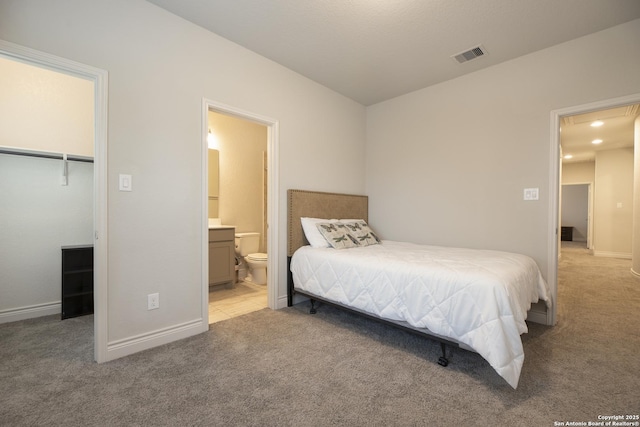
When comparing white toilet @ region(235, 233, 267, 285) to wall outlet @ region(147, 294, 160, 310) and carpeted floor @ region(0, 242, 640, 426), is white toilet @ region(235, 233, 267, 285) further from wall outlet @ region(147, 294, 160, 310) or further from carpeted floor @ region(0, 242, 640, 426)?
wall outlet @ region(147, 294, 160, 310)

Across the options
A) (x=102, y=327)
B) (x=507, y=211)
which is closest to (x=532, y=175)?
(x=507, y=211)

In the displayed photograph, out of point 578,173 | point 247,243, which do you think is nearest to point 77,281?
point 247,243

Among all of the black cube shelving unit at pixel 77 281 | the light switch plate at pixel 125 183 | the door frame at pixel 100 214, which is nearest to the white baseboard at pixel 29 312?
the black cube shelving unit at pixel 77 281

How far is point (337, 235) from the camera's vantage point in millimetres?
3031

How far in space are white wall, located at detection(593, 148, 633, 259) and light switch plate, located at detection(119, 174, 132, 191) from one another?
9373mm

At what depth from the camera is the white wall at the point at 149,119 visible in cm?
188

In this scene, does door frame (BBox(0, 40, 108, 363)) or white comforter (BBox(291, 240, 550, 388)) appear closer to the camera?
white comforter (BBox(291, 240, 550, 388))

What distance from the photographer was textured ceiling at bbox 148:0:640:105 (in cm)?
216

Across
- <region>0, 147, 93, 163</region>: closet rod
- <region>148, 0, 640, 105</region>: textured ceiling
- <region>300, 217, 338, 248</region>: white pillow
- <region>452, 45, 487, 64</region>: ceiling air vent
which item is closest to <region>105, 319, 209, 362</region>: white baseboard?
<region>300, 217, 338, 248</region>: white pillow

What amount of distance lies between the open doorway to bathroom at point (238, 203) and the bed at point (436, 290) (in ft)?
3.53

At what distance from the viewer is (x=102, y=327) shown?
76.6 inches

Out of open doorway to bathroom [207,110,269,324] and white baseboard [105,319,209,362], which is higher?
open doorway to bathroom [207,110,269,324]

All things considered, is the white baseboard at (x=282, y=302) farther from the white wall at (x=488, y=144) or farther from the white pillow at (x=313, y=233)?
the white wall at (x=488, y=144)

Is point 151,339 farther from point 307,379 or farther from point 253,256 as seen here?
point 253,256
